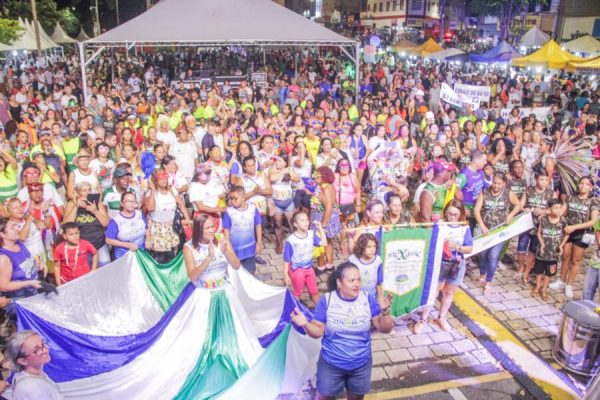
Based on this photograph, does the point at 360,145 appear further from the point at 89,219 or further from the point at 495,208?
the point at 89,219

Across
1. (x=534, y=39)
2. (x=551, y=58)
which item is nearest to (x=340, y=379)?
(x=551, y=58)

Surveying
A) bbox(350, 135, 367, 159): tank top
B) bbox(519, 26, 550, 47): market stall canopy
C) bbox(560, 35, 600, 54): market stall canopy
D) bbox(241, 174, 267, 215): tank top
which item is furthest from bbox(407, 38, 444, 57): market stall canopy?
bbox(241, 174, 267, 215): tank top

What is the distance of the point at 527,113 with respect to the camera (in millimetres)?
14398

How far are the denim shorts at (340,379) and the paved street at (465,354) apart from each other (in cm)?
86

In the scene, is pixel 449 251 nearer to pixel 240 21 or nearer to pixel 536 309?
pixel 536 309

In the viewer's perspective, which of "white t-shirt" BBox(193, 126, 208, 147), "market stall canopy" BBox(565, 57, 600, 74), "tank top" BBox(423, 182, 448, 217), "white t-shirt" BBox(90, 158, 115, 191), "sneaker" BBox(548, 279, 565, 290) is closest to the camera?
"tank top" BBox(423, 182, 448, 217)

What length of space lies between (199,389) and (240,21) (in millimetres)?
13865

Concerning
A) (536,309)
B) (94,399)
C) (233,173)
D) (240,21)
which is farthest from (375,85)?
(94,399)

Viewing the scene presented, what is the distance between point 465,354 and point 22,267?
193 inches

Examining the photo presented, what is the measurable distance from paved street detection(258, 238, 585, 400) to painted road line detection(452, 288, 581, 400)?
0.07 feet

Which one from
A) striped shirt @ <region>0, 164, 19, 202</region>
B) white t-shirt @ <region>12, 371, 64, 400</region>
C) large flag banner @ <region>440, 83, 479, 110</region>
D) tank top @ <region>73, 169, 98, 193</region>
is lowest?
white t-shirt @ <region>12, 371, 64, 400</region>

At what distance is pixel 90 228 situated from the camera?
606cm

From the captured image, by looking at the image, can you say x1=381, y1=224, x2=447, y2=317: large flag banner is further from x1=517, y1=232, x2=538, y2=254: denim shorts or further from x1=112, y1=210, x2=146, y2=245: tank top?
x1=112, y1=210, x2=146, y2=245: tank top

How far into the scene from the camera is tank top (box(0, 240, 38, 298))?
518cm
